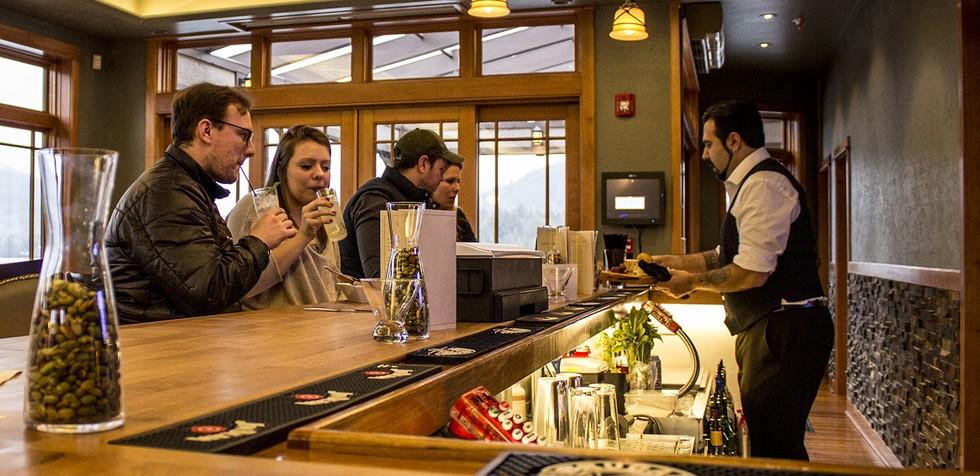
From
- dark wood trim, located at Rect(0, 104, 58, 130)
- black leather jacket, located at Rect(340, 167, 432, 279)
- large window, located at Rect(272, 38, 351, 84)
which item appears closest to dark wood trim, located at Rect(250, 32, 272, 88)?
large window, located at Rect(272, 38, 351, 84)

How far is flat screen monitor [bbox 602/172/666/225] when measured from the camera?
568 centimetres

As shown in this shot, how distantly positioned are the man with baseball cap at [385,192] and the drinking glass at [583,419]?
93cm

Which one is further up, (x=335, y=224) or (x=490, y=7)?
(x=490, y=7)

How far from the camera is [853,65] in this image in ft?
22.6

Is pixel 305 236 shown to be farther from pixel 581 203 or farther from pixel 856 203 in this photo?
pixel 856 203

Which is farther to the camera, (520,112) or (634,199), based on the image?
(520,112)

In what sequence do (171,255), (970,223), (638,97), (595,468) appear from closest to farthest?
(595,468)
(171,255)
(970,223)
(638,97)

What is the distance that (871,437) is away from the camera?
5781 mm

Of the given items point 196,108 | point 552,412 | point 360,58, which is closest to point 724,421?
point 552,412

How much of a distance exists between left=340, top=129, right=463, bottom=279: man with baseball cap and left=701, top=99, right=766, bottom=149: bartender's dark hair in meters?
1.07

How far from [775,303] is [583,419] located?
138 cm

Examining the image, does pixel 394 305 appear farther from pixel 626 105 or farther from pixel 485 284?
pixel 626 105

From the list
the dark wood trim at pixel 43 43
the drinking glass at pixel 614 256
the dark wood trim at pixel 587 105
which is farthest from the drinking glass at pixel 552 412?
the dark wood trim at pixel 43 43

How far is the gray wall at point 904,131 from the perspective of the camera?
3.78 meters
